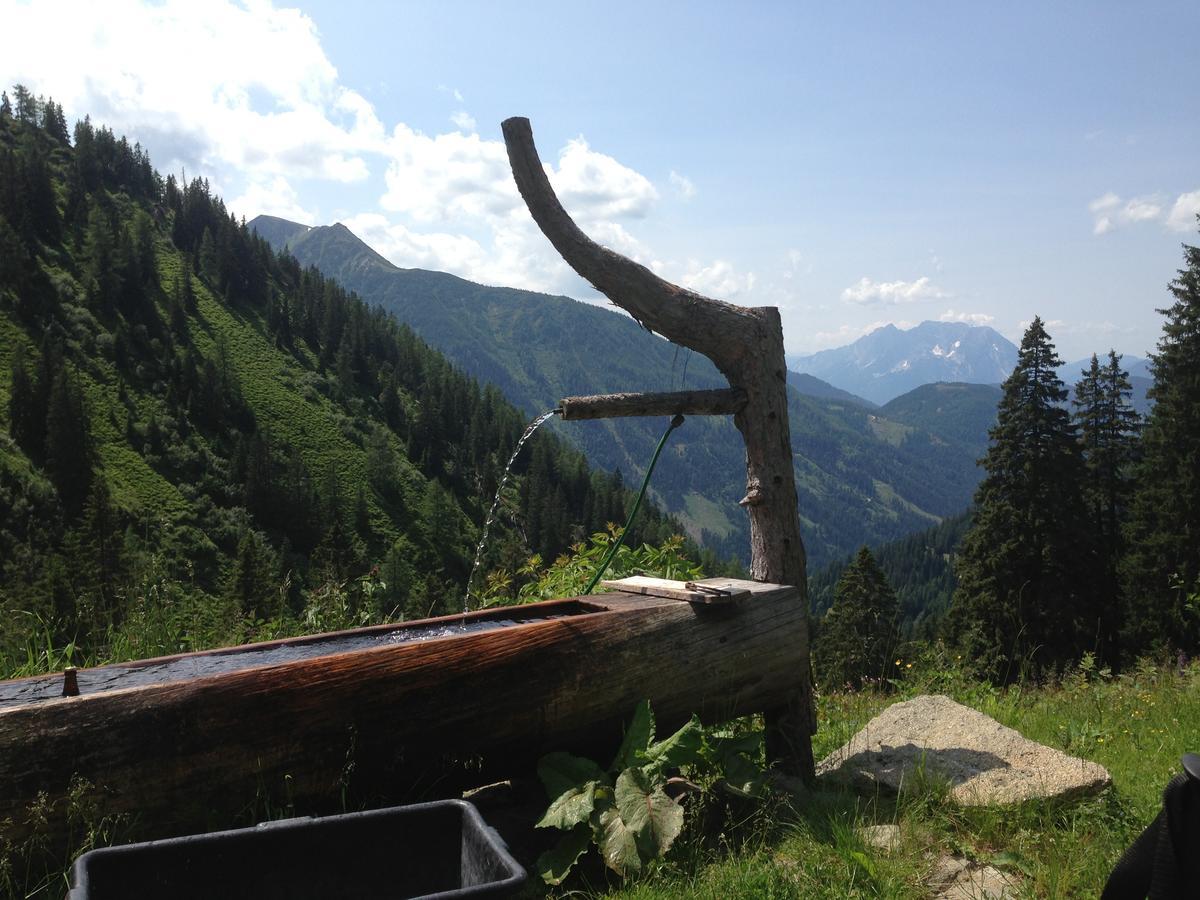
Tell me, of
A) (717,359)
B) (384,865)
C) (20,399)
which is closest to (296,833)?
(384,865)

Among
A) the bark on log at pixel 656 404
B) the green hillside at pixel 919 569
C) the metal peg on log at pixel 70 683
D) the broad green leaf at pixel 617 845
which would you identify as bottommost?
the green hillside at pixel 919 569

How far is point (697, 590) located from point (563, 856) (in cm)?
173

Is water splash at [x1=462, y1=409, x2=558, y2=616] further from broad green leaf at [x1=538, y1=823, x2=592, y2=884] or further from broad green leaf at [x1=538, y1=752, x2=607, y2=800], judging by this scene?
broad green leaf at [x1=538, y1=823, x2=592, y2=884]

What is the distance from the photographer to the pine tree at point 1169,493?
101ft

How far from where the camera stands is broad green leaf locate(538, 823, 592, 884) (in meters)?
3.76

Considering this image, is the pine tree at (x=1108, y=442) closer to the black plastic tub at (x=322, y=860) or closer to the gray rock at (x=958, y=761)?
the gray rock at (x=958, y=761)

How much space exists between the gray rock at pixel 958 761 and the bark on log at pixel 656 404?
2.38 meters

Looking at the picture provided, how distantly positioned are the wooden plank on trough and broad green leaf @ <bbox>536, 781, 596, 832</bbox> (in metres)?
1.31

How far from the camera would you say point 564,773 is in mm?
4277

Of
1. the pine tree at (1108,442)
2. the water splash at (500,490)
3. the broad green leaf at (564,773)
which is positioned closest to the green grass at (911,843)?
the broad green leaf at (564,773)

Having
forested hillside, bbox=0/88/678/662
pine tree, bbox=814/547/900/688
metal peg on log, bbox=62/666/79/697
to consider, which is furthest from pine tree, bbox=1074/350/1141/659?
metal peg on log, bbox=62/666/79/697

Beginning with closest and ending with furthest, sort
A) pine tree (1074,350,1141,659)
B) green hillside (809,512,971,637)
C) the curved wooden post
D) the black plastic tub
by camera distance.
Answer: the black plastic tub, the curved wooden post, pine tree (1074,350,1141,659), green hillside (809,512,971,637)

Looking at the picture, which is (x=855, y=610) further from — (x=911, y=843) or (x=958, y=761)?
(x=911, y=843)

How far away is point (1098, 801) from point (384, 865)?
12.4ft
